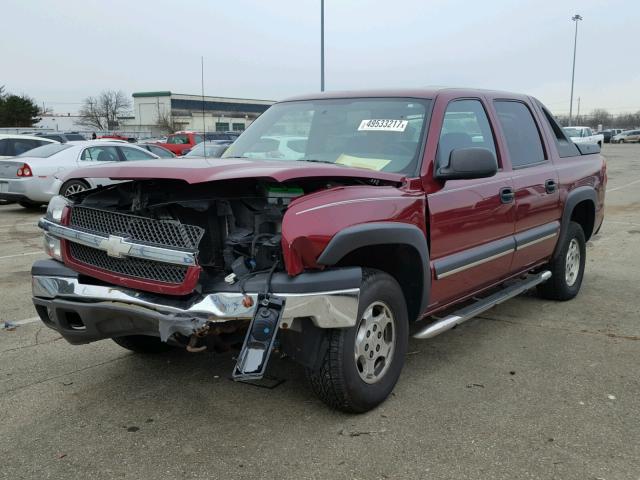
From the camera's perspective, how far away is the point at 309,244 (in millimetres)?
2986

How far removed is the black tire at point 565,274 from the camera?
5718 millimetres

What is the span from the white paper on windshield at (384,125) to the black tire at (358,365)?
112 cm

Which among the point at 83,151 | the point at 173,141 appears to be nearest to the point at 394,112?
the point at 83,151

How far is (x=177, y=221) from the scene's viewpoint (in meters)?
3.17

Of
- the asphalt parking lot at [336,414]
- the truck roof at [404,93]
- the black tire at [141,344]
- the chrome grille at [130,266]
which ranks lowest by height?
the asphalt parking lot at [336,414]

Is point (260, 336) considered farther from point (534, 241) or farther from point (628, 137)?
point (628, 137)

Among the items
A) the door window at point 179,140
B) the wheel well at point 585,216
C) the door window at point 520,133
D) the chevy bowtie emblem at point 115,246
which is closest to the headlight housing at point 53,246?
the chevy bowtie emblem at point 115,246

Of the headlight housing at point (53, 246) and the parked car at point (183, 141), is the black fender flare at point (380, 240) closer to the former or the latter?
the headlight housing at point (53, 246)

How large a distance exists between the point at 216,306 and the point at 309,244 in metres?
0.54

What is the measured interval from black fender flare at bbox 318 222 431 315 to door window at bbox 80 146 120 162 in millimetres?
11055

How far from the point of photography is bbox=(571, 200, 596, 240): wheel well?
20.0 ft

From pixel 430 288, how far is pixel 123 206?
1.88 m

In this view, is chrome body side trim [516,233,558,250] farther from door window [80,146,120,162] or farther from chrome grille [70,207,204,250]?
door window [80,146,120,162]

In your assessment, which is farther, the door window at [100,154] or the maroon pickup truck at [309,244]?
the door window at [100,154]
